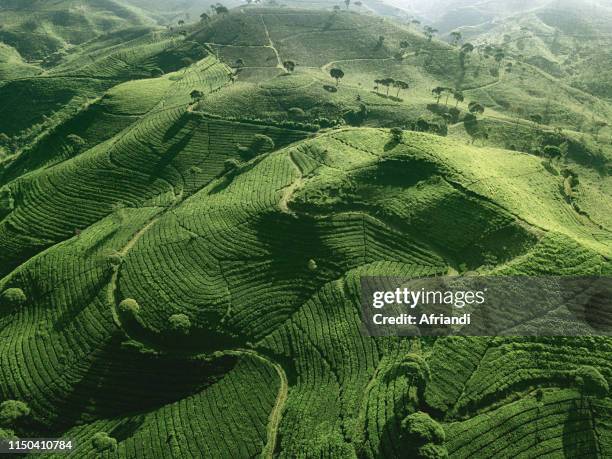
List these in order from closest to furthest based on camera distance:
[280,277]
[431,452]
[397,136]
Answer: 1. [431,452]
2. [280,277]
3. [397,136]

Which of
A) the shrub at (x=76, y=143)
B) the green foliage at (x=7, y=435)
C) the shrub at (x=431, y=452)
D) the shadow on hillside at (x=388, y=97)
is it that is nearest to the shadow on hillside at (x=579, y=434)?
the shrub at (x=431, y=452)

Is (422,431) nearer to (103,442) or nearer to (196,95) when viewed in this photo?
(103,442)

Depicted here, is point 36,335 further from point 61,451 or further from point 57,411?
point 61,451

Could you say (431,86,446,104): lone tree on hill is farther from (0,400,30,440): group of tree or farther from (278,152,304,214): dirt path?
(0,400,30,440): group of tree

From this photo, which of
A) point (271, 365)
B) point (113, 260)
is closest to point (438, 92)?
point (271, 365)

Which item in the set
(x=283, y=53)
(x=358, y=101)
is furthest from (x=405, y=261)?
(x=283, y=53)

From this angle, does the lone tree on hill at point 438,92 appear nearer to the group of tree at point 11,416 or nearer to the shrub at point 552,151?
the shrub at point 552,151
